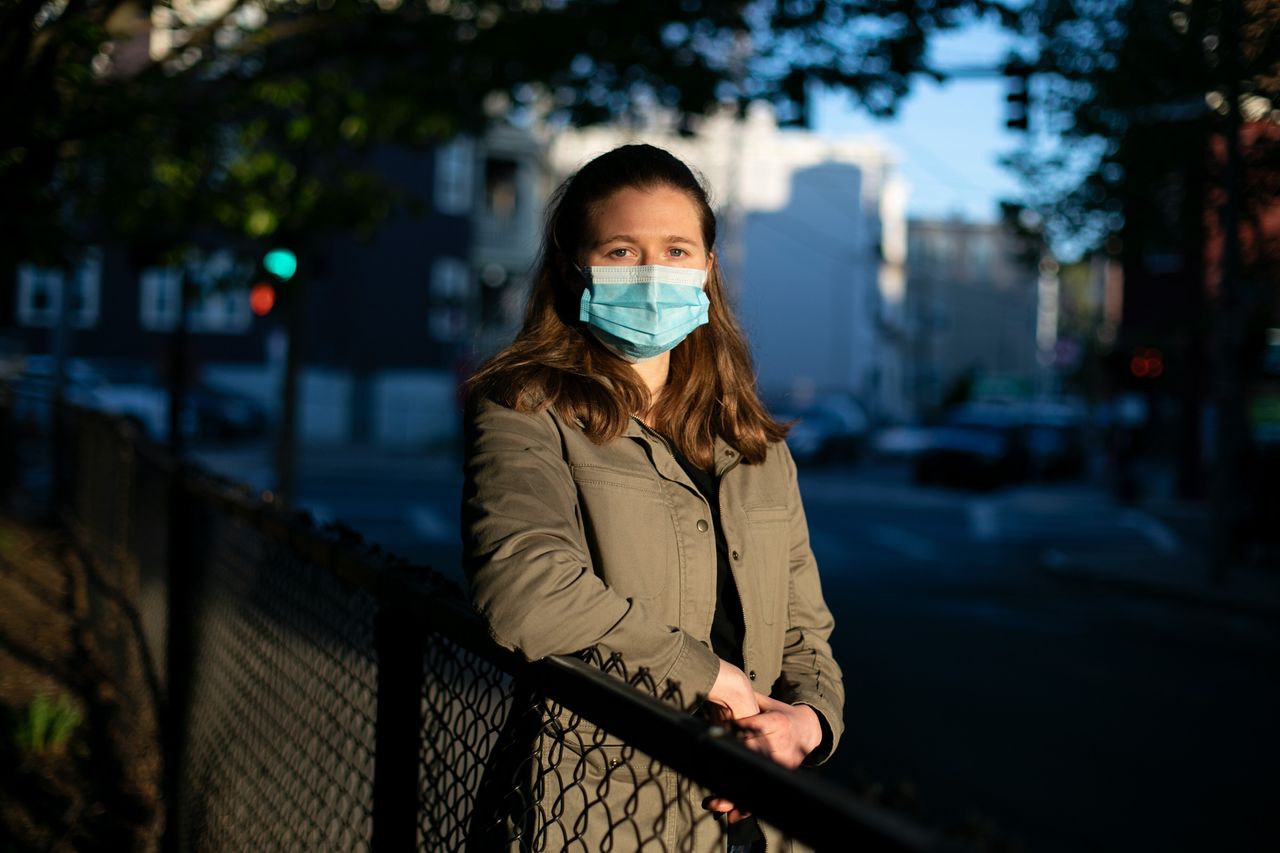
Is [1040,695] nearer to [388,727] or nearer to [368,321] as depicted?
[388,727]

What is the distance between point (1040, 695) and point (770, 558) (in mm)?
6844

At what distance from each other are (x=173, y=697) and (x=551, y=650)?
133 inches

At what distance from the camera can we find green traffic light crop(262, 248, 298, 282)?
1279cm

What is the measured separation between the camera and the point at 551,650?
1.92 metres

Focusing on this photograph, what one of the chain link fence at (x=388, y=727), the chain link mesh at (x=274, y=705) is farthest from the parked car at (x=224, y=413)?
the chain link mesh at (x=274, y=705)

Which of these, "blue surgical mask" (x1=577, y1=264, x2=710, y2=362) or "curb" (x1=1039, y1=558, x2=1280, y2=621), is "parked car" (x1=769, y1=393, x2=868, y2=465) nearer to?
"curb" (x1=1039, y1=558, x2=1280, y2=621)

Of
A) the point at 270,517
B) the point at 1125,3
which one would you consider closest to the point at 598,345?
the point at 270,517

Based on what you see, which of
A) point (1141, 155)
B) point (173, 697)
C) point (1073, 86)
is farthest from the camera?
point (1073, 86)

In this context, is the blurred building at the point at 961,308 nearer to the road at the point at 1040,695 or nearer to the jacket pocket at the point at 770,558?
the road at the point at 1040,695

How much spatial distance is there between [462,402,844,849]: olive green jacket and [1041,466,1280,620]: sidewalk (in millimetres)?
11503

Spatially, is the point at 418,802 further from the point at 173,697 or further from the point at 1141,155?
the point at 1141,155

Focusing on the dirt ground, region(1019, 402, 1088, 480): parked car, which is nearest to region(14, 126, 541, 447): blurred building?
region(1019, 402, 1088, 480): parked car

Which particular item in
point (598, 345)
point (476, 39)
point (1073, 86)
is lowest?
point (598, 345)

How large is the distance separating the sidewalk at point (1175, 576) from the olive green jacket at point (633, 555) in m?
11.5
